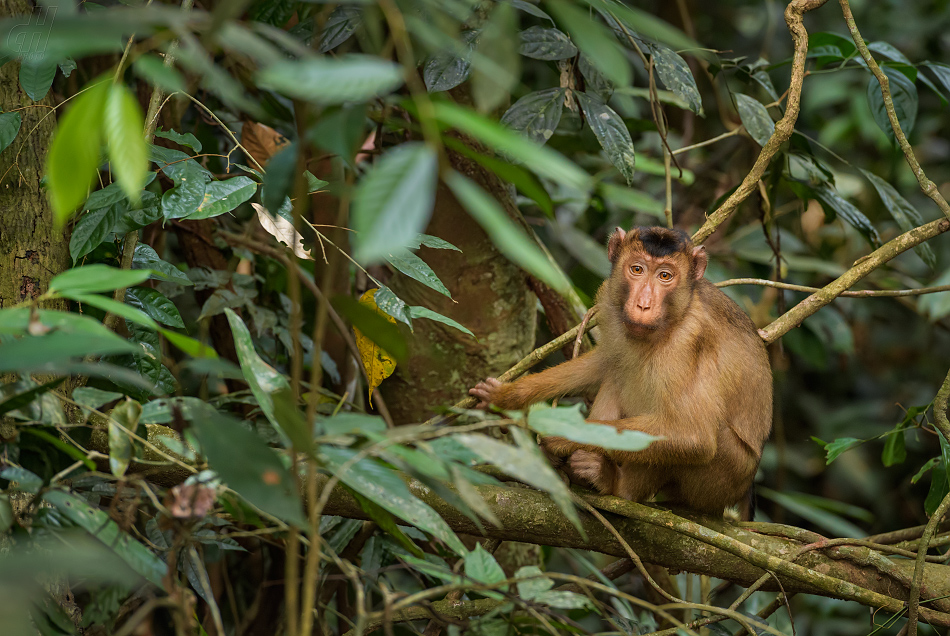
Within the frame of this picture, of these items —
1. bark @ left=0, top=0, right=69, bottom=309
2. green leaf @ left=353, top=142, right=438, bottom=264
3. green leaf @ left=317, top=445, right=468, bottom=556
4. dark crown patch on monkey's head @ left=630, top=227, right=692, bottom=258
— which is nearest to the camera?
green leaf @ left=353, top=142, right=438, bottom=264

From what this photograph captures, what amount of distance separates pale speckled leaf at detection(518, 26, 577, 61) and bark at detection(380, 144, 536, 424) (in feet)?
2.33

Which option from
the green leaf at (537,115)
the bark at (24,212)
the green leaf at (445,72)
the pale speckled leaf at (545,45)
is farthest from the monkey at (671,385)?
the bark at (24,212)

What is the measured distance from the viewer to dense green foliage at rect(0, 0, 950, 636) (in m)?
1.06

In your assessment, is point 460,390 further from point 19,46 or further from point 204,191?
point 19,46

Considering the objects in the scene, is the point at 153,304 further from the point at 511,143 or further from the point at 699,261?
the point at 699,261

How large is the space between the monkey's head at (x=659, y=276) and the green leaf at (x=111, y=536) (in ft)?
7.09

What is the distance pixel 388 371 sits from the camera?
9.36 feet

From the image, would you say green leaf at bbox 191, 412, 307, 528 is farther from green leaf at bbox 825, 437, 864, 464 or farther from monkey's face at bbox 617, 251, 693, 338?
green leaf at bbox 825, 437, 864, 464

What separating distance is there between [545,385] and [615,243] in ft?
2.32

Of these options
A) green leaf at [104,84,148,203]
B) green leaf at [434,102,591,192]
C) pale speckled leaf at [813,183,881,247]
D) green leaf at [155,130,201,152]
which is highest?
green leaf at [434,102,591,192]

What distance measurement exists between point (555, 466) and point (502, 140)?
2407mm

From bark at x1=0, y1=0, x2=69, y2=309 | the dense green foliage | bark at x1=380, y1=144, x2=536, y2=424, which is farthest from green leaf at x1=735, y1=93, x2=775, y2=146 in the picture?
bark at x1=0, y1=0, x2=69, y2=309

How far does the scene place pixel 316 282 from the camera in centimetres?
347

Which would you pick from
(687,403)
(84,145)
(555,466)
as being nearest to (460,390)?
(555,466)
